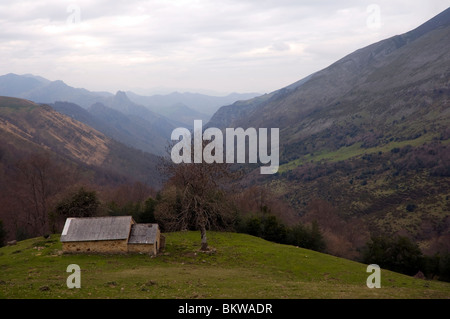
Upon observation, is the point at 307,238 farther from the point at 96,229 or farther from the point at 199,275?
the point at 96,229

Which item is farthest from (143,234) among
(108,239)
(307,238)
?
(307,238)

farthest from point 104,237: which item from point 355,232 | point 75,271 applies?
point 355,232

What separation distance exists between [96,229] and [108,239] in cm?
220

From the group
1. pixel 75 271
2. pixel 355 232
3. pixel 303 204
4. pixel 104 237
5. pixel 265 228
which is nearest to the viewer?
pixel 75 271

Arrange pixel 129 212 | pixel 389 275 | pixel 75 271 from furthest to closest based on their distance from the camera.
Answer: pixel 129 212 < pixel 389 275 < pixel 75 271

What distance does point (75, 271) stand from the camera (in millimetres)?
29828

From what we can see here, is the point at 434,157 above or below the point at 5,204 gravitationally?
above

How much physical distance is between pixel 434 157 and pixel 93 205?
502ft

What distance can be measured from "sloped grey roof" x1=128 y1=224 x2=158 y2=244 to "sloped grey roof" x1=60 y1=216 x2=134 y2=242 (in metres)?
0.72

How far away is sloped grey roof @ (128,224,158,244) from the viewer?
3753 cm

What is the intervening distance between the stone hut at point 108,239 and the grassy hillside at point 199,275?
127cm
